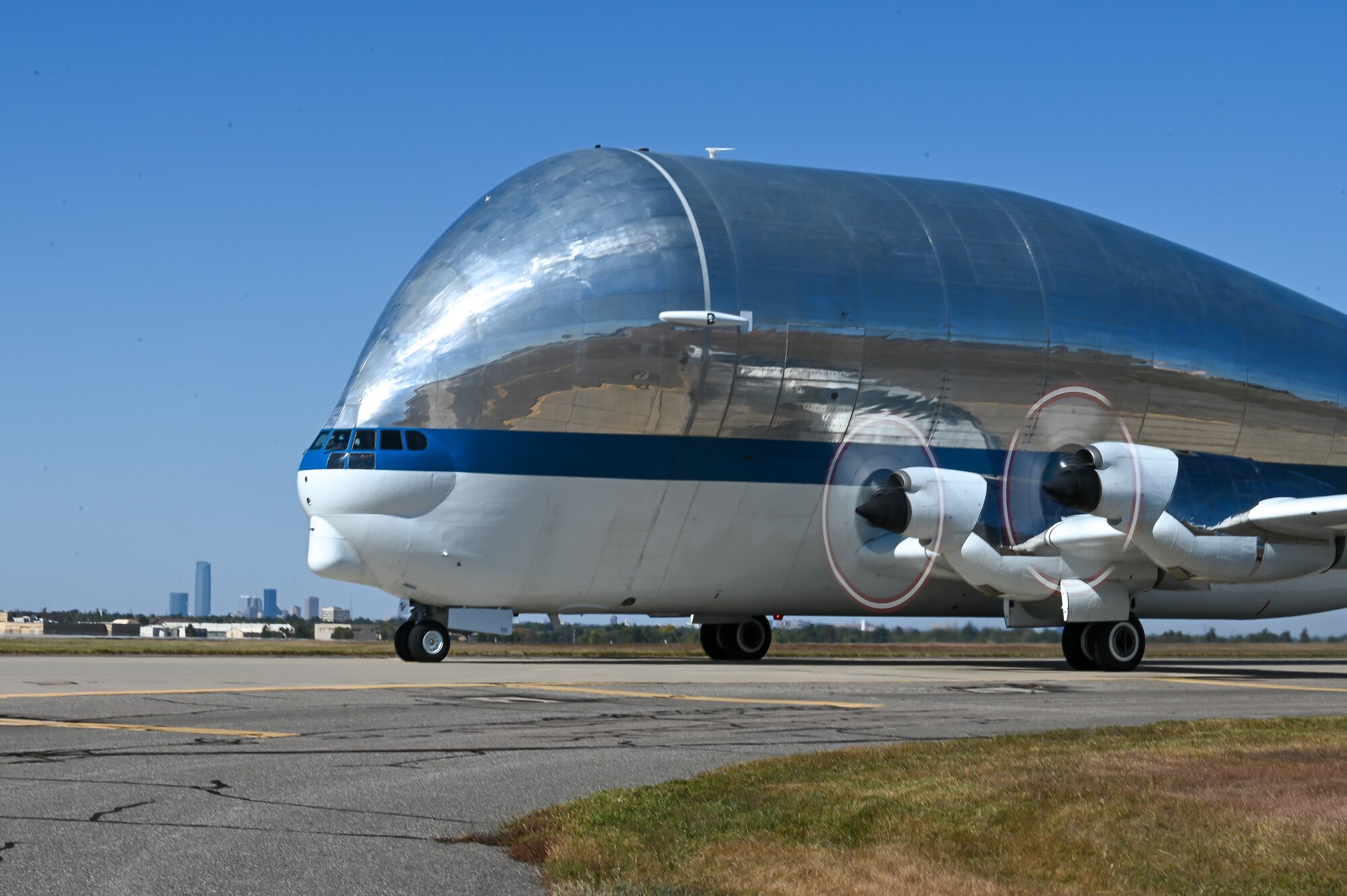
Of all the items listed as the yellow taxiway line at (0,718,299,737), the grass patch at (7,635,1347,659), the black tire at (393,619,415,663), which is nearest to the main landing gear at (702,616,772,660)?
the grass patch at (7,635,1347,659)

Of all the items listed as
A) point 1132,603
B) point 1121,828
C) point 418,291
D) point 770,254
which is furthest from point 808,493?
point 1121,828

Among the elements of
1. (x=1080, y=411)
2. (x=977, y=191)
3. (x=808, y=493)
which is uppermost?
(x=977, y=191)

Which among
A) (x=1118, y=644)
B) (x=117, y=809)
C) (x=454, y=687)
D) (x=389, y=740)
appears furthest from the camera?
(x=1118, y=644)

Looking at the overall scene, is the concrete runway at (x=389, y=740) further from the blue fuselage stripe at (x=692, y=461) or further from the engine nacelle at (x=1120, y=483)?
the blue fuselage stripe at (x=692, y=461)

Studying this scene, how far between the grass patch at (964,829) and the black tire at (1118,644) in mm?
18077

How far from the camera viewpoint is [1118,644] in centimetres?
2950

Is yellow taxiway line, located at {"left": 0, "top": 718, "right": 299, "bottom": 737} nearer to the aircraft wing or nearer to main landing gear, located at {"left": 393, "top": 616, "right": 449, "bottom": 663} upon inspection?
main landing gear, located at {"left": 393, "top": 616, "right": 449, "bottom": 663}

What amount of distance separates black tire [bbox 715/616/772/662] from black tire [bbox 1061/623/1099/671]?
7070 millimetres

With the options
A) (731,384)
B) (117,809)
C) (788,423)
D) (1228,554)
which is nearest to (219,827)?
(117,809)

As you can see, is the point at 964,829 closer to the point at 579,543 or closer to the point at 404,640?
the point at 579,543

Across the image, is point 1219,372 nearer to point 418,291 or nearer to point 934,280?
point 934,280

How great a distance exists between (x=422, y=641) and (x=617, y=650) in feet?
43.8

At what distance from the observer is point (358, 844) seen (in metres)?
8.06

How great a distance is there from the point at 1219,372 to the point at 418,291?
59.4ft
